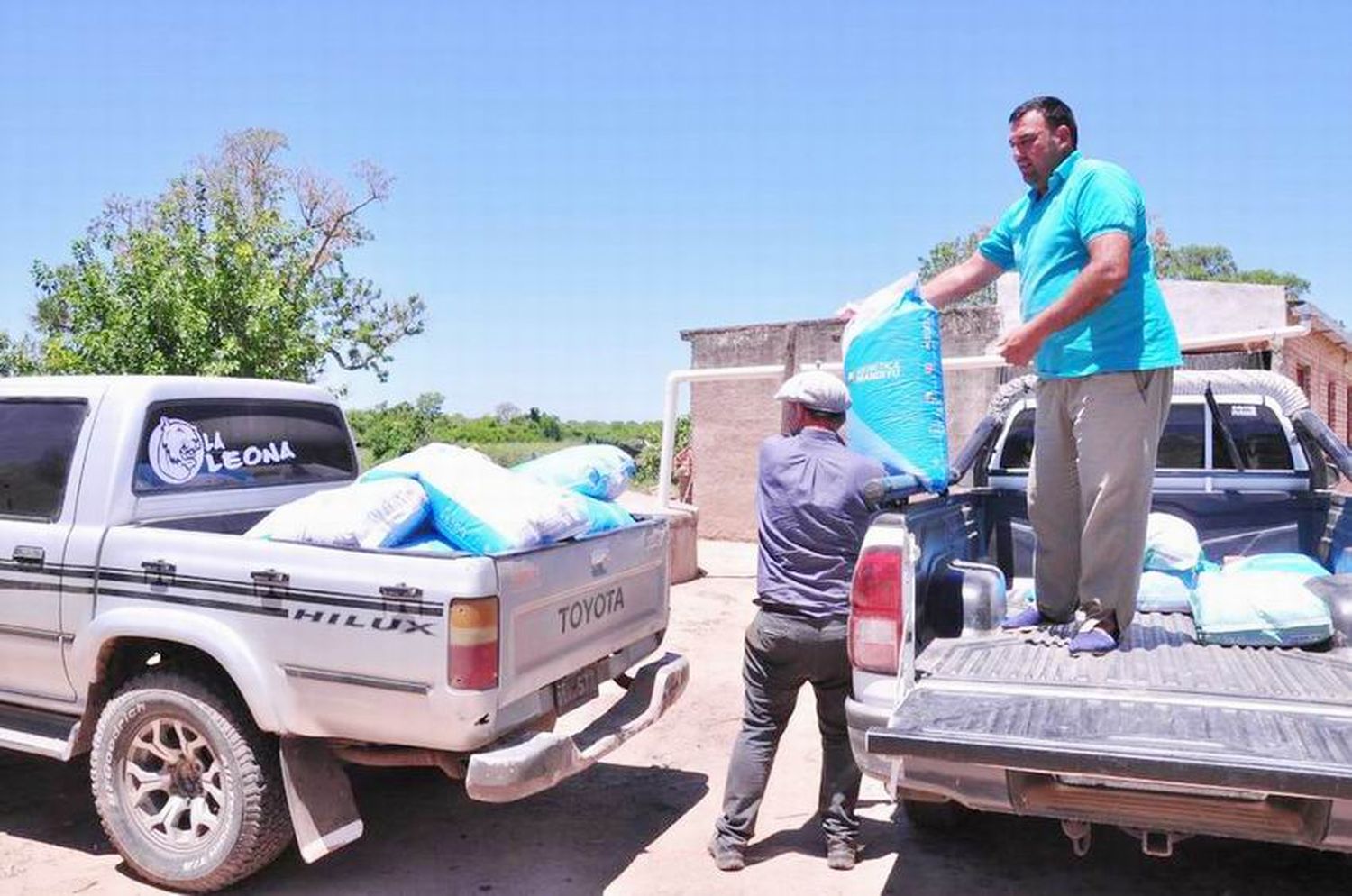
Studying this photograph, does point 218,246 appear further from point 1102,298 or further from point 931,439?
point 1102,298

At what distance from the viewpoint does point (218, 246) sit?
487 inches

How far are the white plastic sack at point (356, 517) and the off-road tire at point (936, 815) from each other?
237 centimetres

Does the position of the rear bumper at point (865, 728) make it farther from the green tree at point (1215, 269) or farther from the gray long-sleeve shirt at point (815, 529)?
the green tree at point (1215, 269)

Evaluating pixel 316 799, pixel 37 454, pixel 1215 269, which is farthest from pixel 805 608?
pixel 1215 269

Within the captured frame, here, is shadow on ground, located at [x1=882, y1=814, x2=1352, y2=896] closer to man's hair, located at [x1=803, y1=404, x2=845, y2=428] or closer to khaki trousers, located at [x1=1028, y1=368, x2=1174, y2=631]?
khaki trousers, located at [x1=1028, y1=368, x2=1174, y2=631]

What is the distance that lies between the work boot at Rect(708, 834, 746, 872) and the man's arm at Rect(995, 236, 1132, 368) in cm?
226

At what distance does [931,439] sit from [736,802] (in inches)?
66.8

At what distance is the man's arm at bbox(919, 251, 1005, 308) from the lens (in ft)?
15.4

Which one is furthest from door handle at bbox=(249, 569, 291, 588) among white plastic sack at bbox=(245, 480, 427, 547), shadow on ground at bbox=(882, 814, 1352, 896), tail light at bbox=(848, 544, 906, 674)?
shadow on ground at bbox=(882, 814, 1352, 896)

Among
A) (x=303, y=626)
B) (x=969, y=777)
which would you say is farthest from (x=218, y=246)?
(x=969, y=777)

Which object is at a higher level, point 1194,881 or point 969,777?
point 969,777

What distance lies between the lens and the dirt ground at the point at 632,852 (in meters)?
4.31

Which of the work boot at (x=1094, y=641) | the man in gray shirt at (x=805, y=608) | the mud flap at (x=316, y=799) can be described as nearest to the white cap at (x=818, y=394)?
the man in gray shirt at (x=805, y=608)

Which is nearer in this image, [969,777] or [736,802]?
[969,777]
